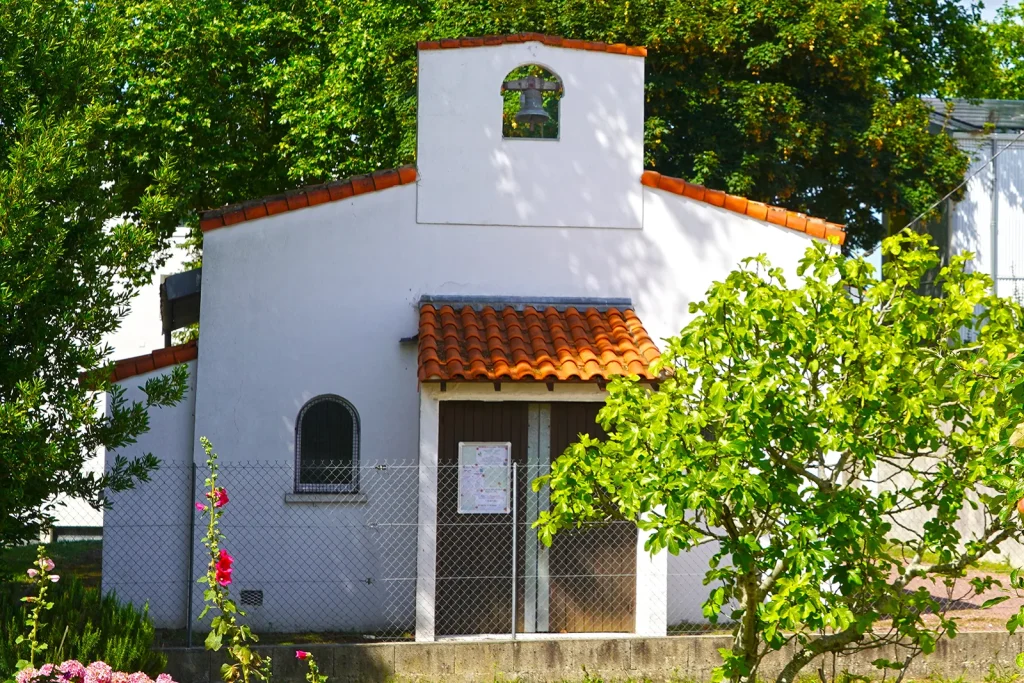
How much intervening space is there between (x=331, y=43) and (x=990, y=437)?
14586 mm

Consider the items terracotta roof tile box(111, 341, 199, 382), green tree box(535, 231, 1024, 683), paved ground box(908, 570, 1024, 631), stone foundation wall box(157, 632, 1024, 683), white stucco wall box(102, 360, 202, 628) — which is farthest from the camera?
paved ground box(908, 570, 1024, 631)

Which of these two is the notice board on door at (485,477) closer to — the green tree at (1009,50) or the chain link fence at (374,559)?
the chain link fence at (374,559)

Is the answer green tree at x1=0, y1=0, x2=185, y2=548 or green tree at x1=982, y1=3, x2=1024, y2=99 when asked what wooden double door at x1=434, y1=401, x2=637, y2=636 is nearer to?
green tree at x1=0, y1=0, x2=185, y2=548

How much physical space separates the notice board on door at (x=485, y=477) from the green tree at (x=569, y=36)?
25.7 ft

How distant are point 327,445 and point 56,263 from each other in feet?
12.7

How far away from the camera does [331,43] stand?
19422 mm

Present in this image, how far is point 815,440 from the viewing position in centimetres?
722

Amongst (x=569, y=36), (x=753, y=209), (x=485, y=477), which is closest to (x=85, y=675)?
(x=485, y=477)

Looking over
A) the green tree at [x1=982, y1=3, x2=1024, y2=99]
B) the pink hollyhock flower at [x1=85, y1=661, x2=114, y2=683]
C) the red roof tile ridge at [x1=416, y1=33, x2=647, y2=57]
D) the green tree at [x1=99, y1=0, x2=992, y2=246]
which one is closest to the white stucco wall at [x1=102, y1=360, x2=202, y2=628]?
the red roof tile ridge at [x1=416, y1=33, x2=647, y2=57]

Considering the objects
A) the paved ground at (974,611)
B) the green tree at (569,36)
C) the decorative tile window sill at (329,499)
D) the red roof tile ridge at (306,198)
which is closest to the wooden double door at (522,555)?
the decorative tile window sill at (329,499)

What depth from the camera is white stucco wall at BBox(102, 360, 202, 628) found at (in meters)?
11.7

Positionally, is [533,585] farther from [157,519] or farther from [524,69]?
[524,69]

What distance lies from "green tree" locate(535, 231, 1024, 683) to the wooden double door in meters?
3.27

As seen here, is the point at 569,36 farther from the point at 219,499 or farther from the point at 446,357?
the point at 219,499
